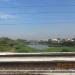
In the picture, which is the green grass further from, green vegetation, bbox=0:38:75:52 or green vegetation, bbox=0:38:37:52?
green vegetation, bbox=0:38:37:52

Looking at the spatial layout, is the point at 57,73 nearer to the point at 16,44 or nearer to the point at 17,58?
the point at 17,58

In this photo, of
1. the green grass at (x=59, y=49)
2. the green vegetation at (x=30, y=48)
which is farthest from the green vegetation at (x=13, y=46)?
the green grass at (x=59, y=49)

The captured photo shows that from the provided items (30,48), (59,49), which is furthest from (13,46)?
(59,49)

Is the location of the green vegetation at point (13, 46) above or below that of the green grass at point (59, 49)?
above

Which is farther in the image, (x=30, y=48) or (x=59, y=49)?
(x=59, y=49)

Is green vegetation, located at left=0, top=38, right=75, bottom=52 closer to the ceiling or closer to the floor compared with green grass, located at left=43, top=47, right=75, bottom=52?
closer to the ceiling

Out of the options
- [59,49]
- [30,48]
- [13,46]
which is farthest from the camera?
[13,46]

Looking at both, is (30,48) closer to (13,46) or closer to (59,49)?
(13,46)

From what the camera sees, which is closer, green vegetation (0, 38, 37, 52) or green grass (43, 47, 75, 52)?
green vegetation (0, 38, 37, 52)

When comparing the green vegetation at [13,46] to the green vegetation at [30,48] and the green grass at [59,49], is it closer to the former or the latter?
the green vegetation at [30,48]

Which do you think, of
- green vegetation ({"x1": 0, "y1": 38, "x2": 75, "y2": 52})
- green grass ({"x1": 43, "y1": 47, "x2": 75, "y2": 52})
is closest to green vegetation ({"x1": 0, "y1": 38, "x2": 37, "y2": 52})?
green vegetation ({"x1": 0, "y1": 38, "x2": 75, "y2": 52})

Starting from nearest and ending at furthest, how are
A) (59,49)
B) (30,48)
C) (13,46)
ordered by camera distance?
(30,48)
(59,49)
(13,46)

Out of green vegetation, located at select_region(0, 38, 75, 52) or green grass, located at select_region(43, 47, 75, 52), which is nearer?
green vegetation, located at select_region(0, 38, 75, 52)

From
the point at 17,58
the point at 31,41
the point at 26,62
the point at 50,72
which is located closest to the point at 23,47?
the point at 31,41
